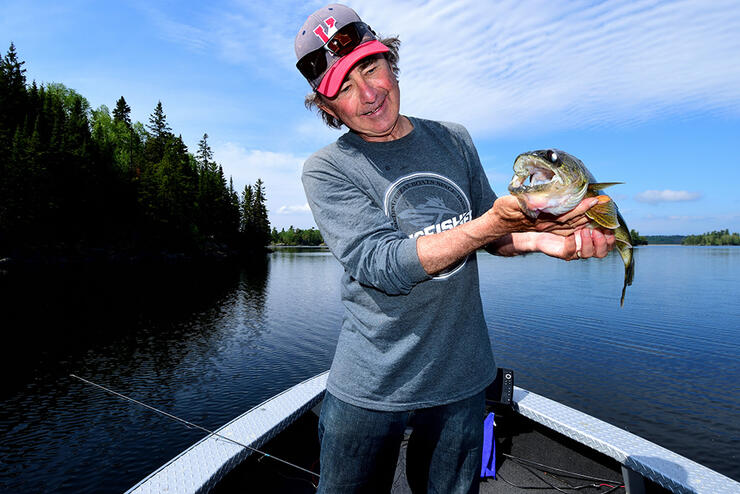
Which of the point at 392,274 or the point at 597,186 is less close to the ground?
the point at 597,186

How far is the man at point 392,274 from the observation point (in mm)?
1990

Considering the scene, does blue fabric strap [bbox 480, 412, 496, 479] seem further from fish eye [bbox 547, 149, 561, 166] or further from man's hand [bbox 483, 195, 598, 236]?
fish eye [bbox 547, 149, 561, 166]

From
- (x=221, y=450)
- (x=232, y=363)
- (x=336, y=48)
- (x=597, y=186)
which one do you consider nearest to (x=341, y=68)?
(x=336, y=48)

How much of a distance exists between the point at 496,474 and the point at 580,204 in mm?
4535

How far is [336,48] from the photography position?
87.7 inches

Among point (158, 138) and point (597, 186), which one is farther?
point (158, 138)

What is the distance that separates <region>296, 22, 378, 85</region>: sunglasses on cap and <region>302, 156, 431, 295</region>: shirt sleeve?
0.51 meters

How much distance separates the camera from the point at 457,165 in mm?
2303

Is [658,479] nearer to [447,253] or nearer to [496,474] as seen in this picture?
[496,474]

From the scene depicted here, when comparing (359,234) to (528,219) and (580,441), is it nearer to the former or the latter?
(528,219)

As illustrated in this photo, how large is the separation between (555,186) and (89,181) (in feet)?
216

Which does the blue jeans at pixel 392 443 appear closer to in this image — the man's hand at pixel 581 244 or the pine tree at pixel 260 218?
the man's hand at pixel 581 244

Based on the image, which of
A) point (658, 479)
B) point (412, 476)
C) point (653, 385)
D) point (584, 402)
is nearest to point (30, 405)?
point (412, 476)

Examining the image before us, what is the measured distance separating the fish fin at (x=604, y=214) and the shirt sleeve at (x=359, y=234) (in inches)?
34.0
